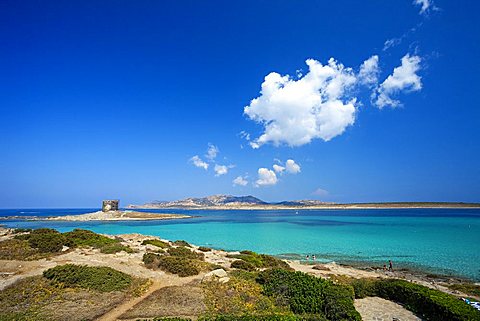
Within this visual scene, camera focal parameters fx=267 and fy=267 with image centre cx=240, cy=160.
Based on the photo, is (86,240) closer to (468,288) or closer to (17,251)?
(17,251)

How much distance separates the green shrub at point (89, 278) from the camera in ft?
52.5

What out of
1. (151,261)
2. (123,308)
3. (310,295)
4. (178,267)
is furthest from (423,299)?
(151,261)

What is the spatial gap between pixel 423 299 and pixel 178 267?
51.0ft

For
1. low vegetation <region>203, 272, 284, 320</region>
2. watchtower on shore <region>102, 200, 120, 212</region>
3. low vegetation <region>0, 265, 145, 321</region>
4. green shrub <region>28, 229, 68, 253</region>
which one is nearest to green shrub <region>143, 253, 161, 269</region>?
low vegetation <region>0, 265, 145, 321</region>

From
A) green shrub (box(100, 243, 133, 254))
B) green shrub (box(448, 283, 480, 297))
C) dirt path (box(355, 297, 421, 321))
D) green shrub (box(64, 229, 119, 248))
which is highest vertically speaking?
green shrub (box(64, 229, 119, 248))

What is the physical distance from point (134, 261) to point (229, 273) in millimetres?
8884

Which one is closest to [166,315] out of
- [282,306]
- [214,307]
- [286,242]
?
[214,307]

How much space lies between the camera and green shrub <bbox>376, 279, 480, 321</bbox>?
12055 mm

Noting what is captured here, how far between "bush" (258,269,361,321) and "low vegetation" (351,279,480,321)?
3299mm

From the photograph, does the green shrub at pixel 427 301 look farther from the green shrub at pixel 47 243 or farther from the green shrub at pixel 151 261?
the green shrub at pixel 47 243

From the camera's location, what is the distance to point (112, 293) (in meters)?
15.4

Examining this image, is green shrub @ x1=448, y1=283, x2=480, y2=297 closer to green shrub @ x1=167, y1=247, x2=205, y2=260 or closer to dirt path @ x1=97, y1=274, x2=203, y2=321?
dirt path @ x1=97, y1=274, x2=203, y2=321

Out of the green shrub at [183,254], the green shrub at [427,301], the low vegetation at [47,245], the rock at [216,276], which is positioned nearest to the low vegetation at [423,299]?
the green shrub at [427,301]

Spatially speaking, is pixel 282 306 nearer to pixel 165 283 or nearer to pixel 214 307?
pixel 214 307
